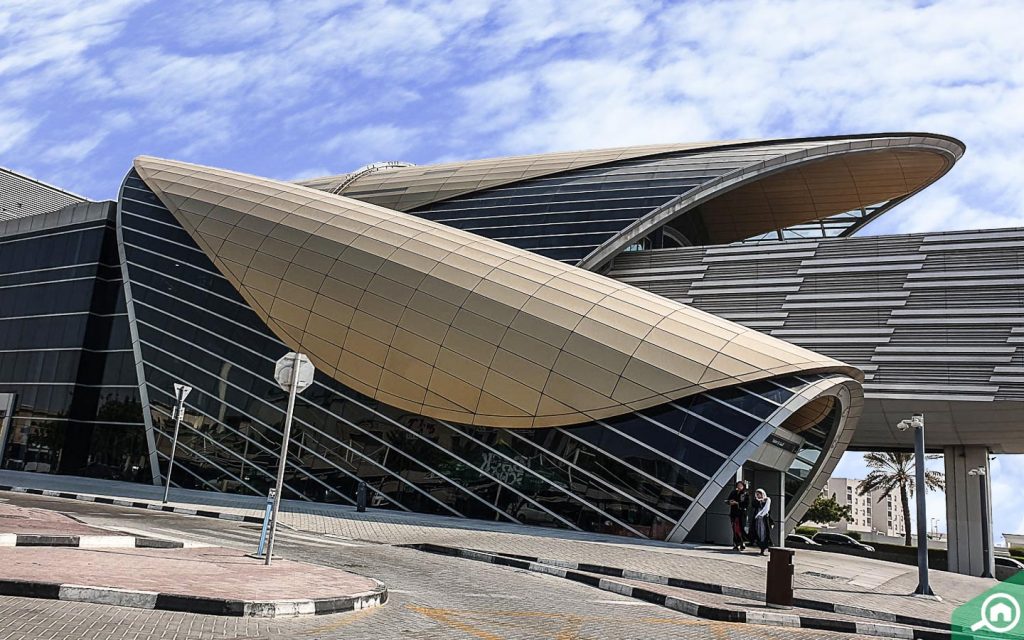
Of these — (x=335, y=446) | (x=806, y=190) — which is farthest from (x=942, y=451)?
(x=335, y=446)

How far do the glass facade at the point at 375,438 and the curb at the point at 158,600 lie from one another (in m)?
14.6

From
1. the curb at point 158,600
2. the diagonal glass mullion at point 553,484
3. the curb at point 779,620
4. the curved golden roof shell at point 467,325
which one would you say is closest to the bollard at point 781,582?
the curb at point 779,620

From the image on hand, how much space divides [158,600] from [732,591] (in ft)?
29.6

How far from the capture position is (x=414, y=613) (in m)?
8.55

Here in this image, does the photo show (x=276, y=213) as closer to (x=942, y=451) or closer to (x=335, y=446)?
(x=335, y=446)

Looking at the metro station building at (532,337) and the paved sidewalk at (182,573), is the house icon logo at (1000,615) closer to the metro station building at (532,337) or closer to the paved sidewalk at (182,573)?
the metro station building at (532,337)

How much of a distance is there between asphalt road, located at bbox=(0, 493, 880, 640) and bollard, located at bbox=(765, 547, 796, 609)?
1.81 m

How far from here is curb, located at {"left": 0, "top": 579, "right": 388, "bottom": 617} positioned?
289 inches

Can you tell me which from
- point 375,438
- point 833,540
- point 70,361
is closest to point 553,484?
point 375,438

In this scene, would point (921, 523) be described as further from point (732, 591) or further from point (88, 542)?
point (88, 542)

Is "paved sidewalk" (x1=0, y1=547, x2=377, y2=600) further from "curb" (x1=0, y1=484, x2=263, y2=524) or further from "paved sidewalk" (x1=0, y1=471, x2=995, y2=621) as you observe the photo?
"curb" (x1=0, y1=484, x2=263, y2=524)

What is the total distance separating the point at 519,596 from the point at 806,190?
4182 cm

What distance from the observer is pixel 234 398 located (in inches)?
1103

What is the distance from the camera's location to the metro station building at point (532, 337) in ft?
73.3
